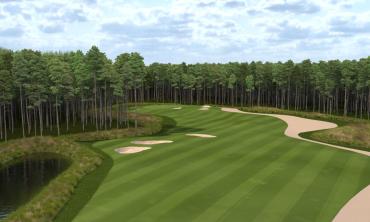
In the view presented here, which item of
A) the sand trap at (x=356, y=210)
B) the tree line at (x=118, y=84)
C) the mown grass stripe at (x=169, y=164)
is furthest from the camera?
the tree line at (x=118, y=84)

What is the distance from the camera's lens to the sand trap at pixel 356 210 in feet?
82.4

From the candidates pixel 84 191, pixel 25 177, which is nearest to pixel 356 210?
pixel 84 191

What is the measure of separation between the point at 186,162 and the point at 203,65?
397 ft

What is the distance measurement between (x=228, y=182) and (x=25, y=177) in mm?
24163

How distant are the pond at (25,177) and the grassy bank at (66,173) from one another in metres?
1.51

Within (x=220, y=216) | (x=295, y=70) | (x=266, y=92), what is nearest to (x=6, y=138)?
(x=220, y=216)

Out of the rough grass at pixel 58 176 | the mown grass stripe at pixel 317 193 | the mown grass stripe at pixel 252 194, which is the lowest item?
the rough grass at pixel 58 176

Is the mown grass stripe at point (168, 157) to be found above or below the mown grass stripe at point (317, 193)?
above

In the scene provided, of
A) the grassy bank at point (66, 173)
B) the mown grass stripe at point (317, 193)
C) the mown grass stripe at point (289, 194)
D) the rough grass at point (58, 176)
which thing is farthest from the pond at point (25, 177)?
the mown grass stripe at point (317, 193)

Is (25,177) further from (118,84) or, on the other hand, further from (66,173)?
(118,84)

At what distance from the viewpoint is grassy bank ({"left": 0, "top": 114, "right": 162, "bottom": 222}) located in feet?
90.5

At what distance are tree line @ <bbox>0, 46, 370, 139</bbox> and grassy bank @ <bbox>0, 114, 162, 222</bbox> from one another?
31.4 ft

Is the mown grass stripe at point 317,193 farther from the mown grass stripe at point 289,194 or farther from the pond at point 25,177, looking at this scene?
the pond at point 25,177

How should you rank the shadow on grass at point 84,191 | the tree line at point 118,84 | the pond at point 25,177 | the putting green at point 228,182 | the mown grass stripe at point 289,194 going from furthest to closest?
the tree line at point 118,84
the pond at point 25,177
the shadow on grass at point 84,191
the putting green at point 228,182
the mown grass stripe at point 289,194
